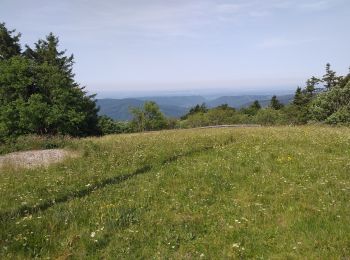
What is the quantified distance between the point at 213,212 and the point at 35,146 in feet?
40.9

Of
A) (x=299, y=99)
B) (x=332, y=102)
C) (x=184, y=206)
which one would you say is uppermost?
(x=184, y=206)

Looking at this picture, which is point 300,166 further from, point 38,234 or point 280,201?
point 38,234

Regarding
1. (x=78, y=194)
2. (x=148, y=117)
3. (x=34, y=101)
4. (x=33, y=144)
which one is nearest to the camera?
(x=78, y=194)

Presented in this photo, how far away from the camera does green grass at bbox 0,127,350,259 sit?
24.1 ft

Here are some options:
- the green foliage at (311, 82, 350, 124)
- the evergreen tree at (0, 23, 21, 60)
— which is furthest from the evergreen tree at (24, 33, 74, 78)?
the green foliage at (311, 82, 350, 124)

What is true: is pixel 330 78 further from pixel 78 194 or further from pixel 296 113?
pixel 78 194

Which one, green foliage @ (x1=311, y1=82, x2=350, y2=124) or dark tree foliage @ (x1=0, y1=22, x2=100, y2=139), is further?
green foliage @ (x1=311, y1=82, x2=350, y2=124)

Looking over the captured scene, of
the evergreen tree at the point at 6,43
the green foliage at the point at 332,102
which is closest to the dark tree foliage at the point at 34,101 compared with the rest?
the evergreen tree at the point at 6,43

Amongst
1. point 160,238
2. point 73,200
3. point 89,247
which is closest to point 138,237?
point 160,238

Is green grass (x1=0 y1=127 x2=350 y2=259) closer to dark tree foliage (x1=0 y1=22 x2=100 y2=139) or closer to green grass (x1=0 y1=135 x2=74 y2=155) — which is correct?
green grass (x1=0 y1=135 x2=74 y2=155)

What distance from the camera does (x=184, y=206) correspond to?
31.3ft

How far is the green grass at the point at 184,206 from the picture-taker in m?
7.35

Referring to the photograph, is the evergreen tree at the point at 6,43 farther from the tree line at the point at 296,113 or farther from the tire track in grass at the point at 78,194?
the tire track in grass at the point at 78,194

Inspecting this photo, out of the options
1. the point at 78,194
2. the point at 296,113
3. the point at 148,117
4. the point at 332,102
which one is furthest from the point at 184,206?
the point at 148,117
